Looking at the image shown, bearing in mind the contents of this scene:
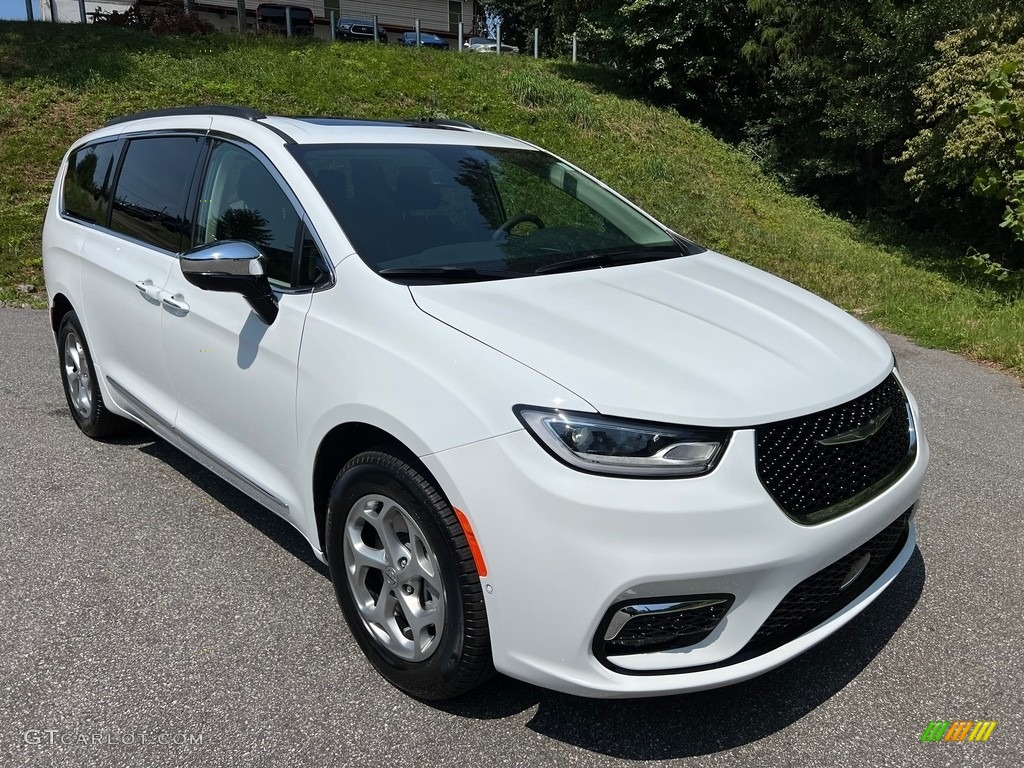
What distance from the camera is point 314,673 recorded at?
2676 millimetres

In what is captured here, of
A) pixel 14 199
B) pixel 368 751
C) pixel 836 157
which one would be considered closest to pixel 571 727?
pixel 368 751

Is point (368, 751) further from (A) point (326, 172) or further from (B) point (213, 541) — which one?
(A) point (326, 172)

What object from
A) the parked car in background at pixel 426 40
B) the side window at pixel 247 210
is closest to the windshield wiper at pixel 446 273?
the side window at pixel 247 210

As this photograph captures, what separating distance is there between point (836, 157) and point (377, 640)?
1636 centimetres

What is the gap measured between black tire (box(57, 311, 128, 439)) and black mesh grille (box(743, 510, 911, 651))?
11.9 ft

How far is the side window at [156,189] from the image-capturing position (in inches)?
139

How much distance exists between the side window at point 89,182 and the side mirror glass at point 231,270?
1757mm

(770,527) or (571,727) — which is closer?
(770,527)

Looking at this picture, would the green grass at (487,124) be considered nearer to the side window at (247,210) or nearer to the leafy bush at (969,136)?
the leafy bush at (969,136)

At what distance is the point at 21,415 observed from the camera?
5047mm

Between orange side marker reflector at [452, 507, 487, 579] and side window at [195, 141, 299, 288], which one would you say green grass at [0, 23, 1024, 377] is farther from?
orange side marker reflector at [452, 507, 487, 579]

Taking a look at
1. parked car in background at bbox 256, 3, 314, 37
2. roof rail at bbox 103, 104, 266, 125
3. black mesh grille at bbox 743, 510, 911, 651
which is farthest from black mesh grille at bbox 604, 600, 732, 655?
parked car in background at bbox 256, 3, 314, 37

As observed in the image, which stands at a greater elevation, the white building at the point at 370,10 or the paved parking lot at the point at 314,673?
the white building at the point at 370,10

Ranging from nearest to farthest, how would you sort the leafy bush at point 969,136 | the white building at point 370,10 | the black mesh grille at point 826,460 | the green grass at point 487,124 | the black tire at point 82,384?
1. the black mesh grille at point 826,460
2. the black tire at point 82,384
3. the green grass at point 487,124
4. the leafy bush at point 969,136
5. the white building at point 370,10
